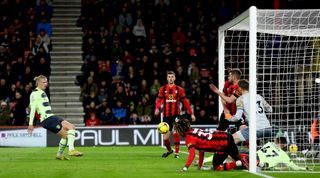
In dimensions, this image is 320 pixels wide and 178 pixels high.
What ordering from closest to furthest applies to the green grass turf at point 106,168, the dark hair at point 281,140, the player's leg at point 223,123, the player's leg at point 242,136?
the green grass turf at point 106,168 → the player's leg at point 242,136 → the dark hair at point 281,140 → the player's leg at point 223,123

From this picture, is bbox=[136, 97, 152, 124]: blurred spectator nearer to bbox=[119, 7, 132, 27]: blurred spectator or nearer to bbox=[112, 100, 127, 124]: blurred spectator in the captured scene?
bbox=[112, 100, 127, 124]: blurred spectator

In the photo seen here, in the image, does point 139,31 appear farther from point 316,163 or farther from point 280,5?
point 316,163

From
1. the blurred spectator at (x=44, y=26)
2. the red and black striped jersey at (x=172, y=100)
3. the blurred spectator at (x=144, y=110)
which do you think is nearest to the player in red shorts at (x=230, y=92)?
the red and black striped jersey at (x=172, y=100)

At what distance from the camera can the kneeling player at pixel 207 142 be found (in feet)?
41.0

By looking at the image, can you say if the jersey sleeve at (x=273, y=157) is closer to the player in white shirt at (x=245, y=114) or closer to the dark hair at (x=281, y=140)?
the player in white shirt at (x=245, y=114)

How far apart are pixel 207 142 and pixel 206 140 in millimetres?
40

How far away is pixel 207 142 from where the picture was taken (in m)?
12.6

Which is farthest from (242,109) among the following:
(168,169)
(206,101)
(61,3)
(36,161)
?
(61,3)

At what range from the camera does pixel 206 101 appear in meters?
25.1

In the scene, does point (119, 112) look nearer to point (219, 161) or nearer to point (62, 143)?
point (62, 143)

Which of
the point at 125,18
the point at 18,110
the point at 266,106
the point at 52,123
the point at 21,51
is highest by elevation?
the point at 125,18

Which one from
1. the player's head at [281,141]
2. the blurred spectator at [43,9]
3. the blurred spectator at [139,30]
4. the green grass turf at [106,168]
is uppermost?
the blurred spectator at [43,9]

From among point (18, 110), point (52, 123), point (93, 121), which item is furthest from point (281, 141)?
point (18, 110)

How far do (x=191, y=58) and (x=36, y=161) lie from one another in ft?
39.2
